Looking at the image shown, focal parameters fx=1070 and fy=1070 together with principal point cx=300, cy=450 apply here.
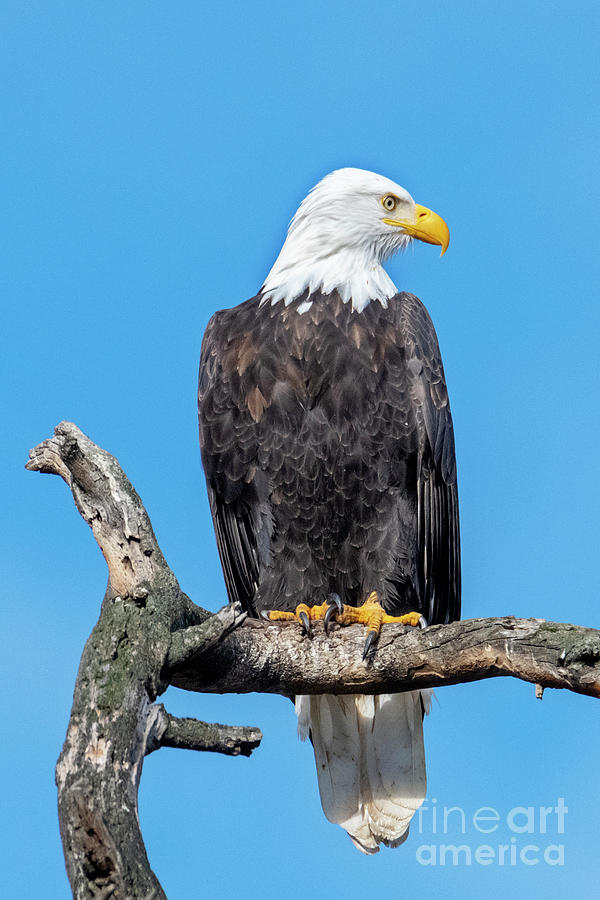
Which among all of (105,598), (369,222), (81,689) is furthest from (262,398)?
(81,689)

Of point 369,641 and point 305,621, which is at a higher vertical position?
point 305,621

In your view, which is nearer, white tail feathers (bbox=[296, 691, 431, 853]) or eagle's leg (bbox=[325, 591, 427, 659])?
eagle's leg (bbox=[325, 591, 427, 659])

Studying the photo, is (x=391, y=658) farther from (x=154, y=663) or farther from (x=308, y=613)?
(x=154, y=663)

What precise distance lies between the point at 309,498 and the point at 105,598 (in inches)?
66.6

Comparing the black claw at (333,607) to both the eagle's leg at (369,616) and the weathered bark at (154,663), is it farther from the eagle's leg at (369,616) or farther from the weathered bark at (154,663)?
the weathered bark at (154,663)

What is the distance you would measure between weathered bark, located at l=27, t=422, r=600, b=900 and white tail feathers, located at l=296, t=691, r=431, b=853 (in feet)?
4.09

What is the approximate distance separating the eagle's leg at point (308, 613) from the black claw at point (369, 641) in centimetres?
29

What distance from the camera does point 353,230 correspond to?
19.7 feet

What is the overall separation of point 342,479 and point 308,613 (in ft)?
2.42

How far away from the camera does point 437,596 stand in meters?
5.74

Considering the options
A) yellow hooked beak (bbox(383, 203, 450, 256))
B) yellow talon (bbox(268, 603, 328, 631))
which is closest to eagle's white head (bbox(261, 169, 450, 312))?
yellow hooked beak (bbox(383, 203, 450, 256))

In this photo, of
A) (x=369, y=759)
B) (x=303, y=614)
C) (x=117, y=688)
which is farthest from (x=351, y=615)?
(x=117, y=688)

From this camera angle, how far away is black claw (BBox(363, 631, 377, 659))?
4418 mm

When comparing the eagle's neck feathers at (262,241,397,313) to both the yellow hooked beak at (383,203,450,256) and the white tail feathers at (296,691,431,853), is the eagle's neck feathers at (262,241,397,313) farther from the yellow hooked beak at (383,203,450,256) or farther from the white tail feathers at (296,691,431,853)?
the white tail feathers at (296,691,431,853)
